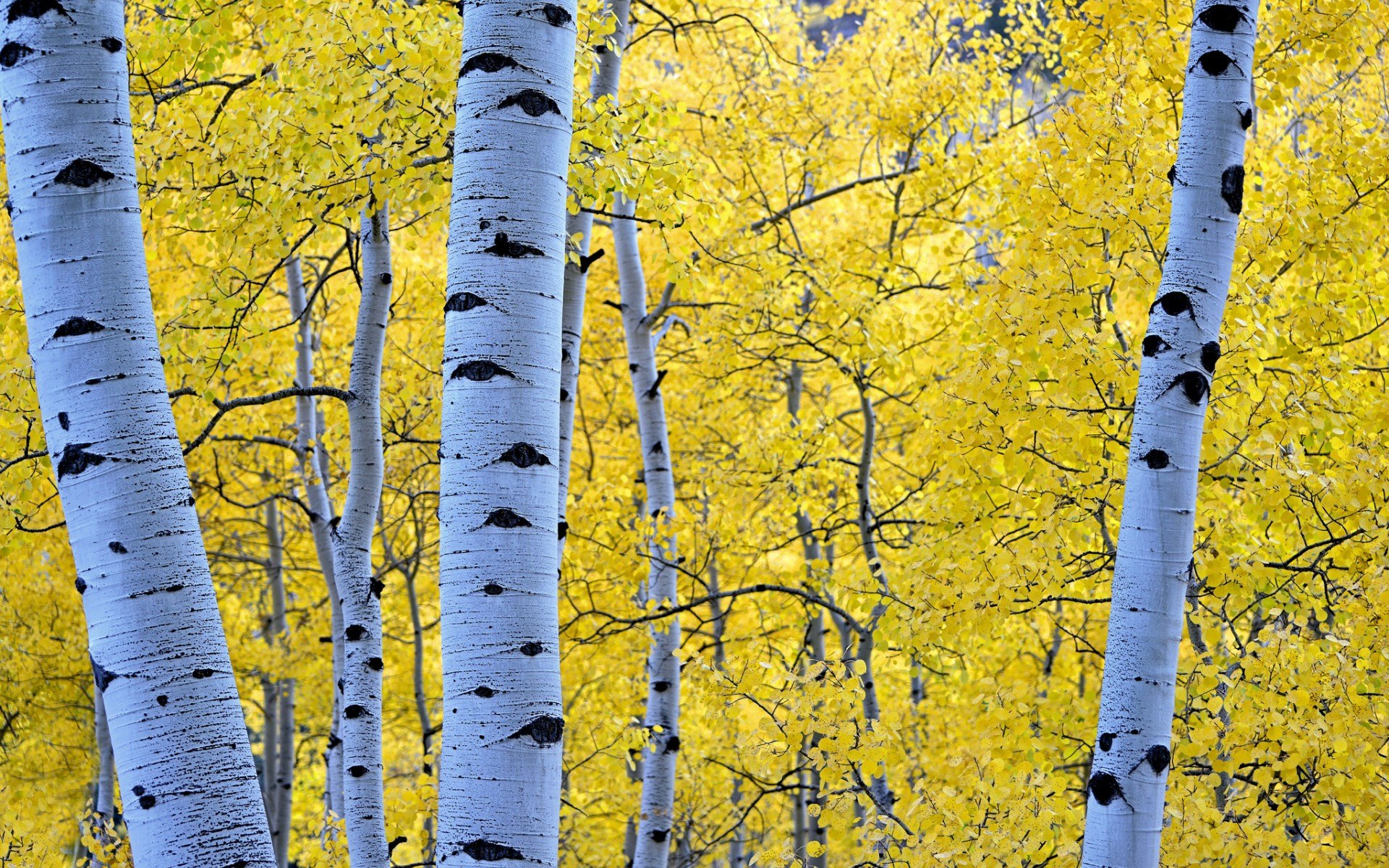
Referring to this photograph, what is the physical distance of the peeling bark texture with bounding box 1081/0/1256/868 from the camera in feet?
8.43

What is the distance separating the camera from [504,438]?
2.14 m

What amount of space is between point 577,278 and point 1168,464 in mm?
2845

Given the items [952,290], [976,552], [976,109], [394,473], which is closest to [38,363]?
[976,552]

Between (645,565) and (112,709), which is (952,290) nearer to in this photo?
(645,565)

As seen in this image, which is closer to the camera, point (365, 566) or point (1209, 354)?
point (1209, 354)

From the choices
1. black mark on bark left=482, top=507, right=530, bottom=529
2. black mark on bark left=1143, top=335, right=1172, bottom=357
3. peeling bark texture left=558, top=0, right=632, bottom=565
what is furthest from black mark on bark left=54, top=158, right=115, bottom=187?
black mark on bark left=1143, top=335, right=1172, bottom=357

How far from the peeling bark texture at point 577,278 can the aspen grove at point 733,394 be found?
0.12 feet

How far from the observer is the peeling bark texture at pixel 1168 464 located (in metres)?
2.57

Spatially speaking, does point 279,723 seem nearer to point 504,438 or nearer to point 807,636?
point 807,636

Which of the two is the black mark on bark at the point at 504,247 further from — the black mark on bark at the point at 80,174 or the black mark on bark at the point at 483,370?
the black mark on bark at the point at 80,174

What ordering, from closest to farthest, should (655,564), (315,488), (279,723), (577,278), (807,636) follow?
(577,278)
(655,564)
(315,488)
(807,636)
(279,723)

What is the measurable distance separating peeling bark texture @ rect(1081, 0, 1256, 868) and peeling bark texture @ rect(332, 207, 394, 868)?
289 centimetres

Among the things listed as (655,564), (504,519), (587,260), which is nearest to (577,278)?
(587,260)

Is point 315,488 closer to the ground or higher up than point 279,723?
higher up
